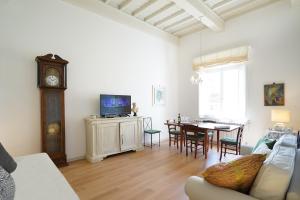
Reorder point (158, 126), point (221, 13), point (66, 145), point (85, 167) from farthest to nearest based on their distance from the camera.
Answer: point (158, 126) → point (221, 13) → point (66, 145) → point (85, 167)

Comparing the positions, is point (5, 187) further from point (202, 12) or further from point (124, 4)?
point (202, 12)

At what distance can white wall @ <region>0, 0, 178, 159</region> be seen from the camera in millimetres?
3051

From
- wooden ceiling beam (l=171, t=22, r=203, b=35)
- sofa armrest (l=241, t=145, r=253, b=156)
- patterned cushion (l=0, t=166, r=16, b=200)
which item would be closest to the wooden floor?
sofa armrest (l=241, t=145, r=253, b=156)

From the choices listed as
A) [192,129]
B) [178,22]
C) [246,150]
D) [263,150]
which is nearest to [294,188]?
[263,150]

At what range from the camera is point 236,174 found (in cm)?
125

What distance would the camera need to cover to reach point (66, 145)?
12.0 ft

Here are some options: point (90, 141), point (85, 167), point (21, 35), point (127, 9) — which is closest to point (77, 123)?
point (90, 141)

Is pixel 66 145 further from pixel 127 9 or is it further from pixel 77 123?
pixel 127 9

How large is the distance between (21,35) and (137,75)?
2.71 metres

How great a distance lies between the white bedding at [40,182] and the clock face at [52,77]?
69.6 inches

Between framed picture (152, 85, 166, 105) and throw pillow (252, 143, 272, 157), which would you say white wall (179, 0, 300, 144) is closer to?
framed picture (152, 85, 166, 105)

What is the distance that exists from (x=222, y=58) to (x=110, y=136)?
3738 mm

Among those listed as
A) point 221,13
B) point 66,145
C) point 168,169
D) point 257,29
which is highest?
point 221,13

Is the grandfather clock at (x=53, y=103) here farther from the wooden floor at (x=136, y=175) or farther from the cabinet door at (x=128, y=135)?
the cabinet door at (x=128, y=135)
